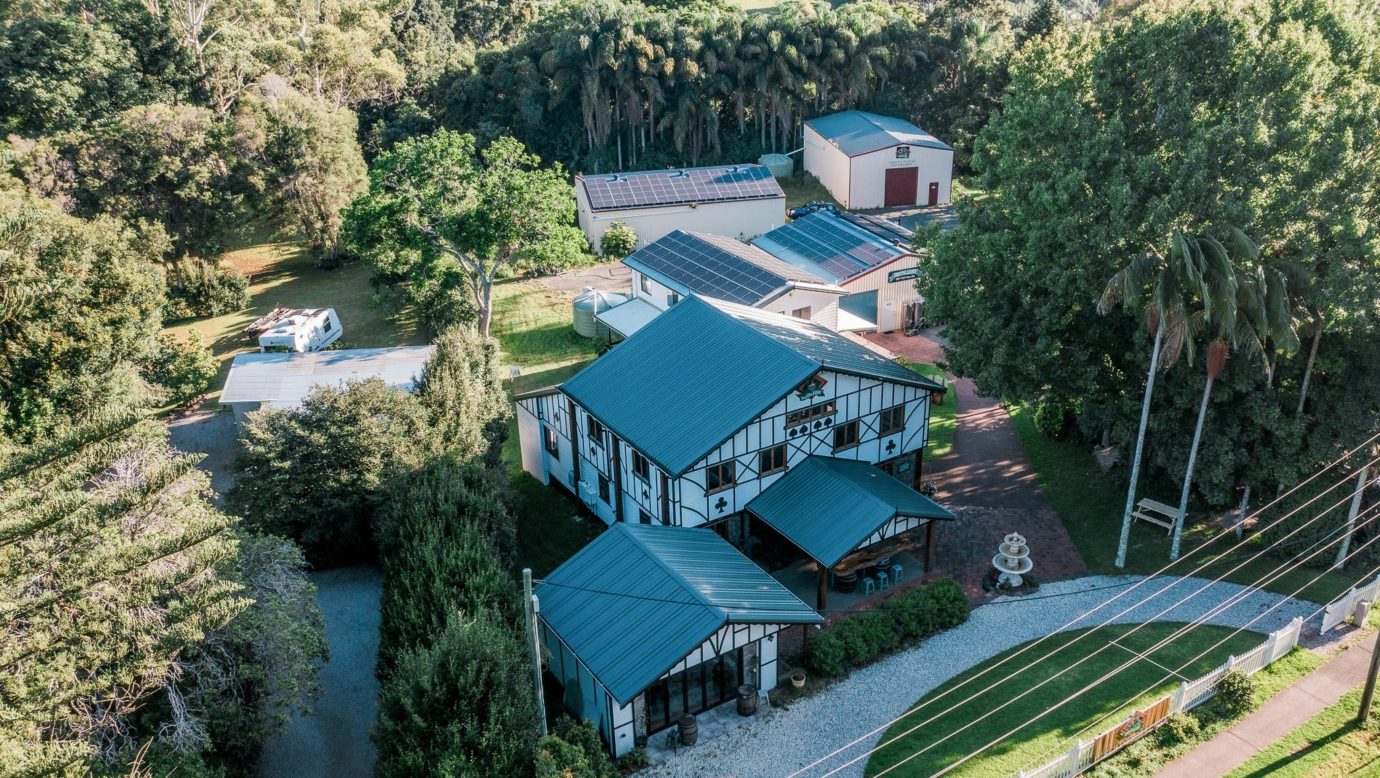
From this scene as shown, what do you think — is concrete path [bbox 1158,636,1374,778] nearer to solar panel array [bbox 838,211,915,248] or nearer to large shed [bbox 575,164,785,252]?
solar panel array [bbox 838,211,915,248]

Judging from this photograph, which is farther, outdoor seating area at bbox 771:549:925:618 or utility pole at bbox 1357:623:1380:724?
outdoor seating area at bbox 771:549:925:618

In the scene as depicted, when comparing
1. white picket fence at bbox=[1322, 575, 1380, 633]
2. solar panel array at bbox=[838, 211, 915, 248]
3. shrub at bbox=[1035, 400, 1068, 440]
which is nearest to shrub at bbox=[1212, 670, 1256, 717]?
white picket fence at bbox=[1322, 575, 1380, 633]

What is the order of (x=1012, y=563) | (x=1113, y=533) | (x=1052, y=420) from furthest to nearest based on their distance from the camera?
1. (x=1052, y=420)
2. (x=1113, y=533)
3. (x=1012, y=563)

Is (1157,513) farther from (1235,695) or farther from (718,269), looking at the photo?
(718,269)

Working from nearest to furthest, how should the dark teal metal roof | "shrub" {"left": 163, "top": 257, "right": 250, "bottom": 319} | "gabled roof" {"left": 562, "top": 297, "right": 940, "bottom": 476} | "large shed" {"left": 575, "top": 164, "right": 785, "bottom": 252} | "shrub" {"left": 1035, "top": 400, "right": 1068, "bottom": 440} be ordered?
the dark teal metal roof < "gabled roof" {"left": 562, "top": 297, "right": 940, "bottom": 476} < "shrub" {"left": 1035, "top": 400, "right": 1068, "bottom": 440} < "shrub" {"left": 163, "top": 257, "right": 250, "bottom": 319} < "large shed" {"left": 575, "top": 164, "right": 785, "bottom": 252}

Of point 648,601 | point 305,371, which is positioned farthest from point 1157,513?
point 305,371

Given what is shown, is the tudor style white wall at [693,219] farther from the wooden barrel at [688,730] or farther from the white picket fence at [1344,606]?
the white picket fence at [1344,606]
